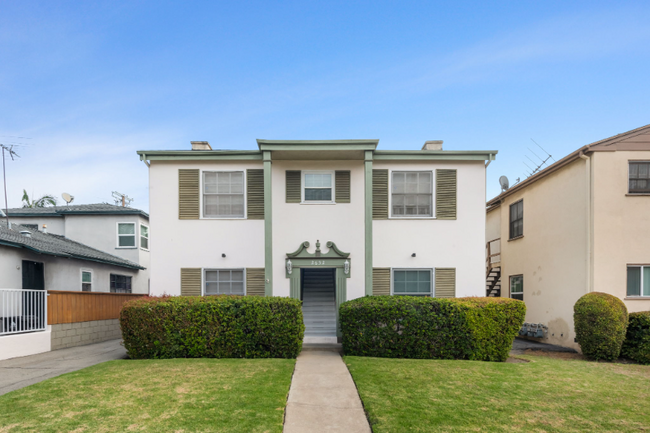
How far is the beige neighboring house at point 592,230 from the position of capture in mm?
12688

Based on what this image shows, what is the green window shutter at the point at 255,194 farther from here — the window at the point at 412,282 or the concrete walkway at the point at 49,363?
the concrete walkway at the point at 49,363

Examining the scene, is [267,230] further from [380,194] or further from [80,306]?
[80,306]

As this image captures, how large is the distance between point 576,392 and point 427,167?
24.1ft

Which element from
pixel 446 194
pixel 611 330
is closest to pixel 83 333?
pixel 446 194

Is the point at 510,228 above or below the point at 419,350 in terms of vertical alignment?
above

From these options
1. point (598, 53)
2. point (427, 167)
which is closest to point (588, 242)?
point (427, 167)

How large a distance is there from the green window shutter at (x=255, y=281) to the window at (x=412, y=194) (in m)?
4.32

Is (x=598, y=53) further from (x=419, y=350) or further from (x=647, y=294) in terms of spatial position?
(x=419, y=350)

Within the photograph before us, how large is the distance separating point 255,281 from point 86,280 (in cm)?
886

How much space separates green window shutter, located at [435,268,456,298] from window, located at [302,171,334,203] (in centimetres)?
387

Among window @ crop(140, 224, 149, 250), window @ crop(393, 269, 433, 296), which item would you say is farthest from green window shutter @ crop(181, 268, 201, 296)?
window @ crop(140, 224, 149, 250)

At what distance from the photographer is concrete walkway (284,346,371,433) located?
575cm

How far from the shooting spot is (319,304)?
14.7 metres

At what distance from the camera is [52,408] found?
6281 mm
